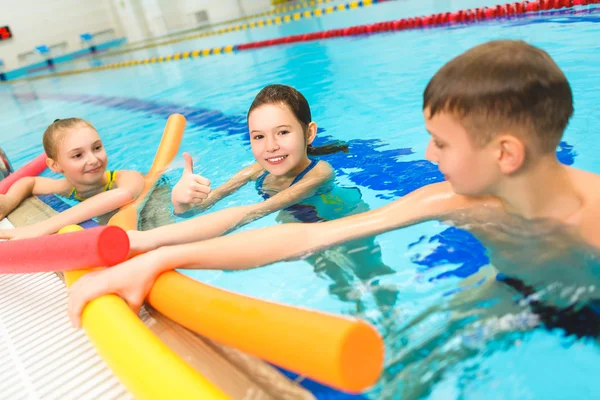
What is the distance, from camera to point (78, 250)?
1615 mm

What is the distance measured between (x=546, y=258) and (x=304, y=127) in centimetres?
136

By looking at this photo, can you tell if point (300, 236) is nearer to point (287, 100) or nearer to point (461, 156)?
point (461, 156)

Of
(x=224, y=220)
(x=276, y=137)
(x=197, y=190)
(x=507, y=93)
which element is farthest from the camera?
(x=276, y=137)

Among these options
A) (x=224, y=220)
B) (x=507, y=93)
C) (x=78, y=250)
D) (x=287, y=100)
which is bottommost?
(x=224, y=220)

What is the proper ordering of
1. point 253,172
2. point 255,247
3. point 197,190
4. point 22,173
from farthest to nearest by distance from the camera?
point 22,173 → point 253,172 → point 197,190 → point 255,247

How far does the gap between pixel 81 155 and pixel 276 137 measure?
1418 millimetres

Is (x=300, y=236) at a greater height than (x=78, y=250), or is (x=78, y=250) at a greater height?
(x=78, y=250)

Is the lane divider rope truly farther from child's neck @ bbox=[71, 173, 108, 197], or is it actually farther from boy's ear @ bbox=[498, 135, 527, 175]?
boy's ear @ bbox=[498, 135, 527, 175]

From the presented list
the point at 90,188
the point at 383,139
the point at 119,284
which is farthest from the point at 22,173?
the point at 119,284

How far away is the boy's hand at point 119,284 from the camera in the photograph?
1559 millimetres

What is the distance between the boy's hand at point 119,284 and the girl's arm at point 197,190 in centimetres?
61

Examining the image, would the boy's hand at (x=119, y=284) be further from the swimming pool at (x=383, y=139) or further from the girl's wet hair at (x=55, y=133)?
the girl's wet hair at (x=55, y=133)

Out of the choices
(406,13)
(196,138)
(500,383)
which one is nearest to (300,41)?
(406,13)

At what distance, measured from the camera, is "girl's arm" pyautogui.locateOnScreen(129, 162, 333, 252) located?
73.2 inches
